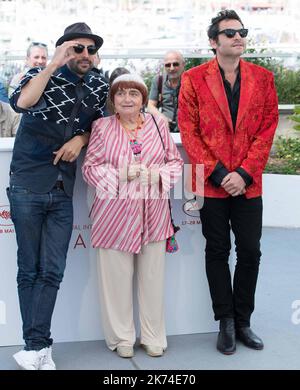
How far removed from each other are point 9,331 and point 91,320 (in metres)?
0.51

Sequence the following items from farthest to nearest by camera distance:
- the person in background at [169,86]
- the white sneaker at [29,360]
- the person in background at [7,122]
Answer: the person in background at [169,86] → the person in background at [7,122] → the white sneaker at [29,360]

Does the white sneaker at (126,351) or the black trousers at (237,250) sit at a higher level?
the black trousers at (237,250)

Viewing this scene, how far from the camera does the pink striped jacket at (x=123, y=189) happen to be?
14.1 ft

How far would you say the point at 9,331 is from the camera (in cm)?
467

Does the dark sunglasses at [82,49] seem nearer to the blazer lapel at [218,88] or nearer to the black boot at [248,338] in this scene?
the blazer lapel at [218,88]

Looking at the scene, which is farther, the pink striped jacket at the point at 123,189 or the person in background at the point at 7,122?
the person in background at the point at 7,122

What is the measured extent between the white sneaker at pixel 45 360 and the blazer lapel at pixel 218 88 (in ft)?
5.52

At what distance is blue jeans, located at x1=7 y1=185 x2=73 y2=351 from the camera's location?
416 cm

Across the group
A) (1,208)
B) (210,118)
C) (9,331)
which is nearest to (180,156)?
(210,118)

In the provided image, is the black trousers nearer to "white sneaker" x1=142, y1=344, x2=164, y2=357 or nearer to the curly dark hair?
"white sneaker" x1=142, y1=344, x2=164, y2=357

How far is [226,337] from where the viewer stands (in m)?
4.60

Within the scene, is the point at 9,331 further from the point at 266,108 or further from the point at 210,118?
the point at 266,108

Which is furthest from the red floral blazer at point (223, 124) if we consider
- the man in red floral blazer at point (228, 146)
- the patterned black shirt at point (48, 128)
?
the patterned black shirt at point (48, 128)

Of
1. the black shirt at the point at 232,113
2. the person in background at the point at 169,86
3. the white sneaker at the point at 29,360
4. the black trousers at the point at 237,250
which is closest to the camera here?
the white sneaker at the point at 29,360
